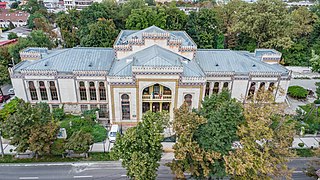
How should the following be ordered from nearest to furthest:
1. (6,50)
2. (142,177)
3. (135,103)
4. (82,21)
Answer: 1. (142,177)
2. (135,103)
3. (6,50)
4. (82,21)

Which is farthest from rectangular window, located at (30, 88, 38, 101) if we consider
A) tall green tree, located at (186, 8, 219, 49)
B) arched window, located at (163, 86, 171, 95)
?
tall green tree, located at (186, 8, 219, 49)

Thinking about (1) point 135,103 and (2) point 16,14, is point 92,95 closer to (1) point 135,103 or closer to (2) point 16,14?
(1) point 135,103

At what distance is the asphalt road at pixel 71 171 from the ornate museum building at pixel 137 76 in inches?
389

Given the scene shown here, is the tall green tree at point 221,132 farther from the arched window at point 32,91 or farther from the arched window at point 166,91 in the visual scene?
the arched window at point 32,91

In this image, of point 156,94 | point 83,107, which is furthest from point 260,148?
point 83,107

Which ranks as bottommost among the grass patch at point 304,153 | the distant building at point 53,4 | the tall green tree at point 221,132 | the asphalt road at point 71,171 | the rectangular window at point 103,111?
the asphalt road at point 71,171

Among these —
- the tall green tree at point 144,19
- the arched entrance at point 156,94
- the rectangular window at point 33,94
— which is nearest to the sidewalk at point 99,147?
the arched entrance at point 156,94

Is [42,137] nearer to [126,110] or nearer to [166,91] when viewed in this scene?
[126,110]

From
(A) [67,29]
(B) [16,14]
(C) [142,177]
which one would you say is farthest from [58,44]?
(C) [142,177]

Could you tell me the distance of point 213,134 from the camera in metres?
28.2

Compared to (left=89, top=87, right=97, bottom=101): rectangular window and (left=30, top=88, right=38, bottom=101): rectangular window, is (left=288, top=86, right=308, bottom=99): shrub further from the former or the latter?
(left=30, top=88, right=38, bottom=101): rectangular window

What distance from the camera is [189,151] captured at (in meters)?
27.2

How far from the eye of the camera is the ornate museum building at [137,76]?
137ft

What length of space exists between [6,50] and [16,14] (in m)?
76.0
